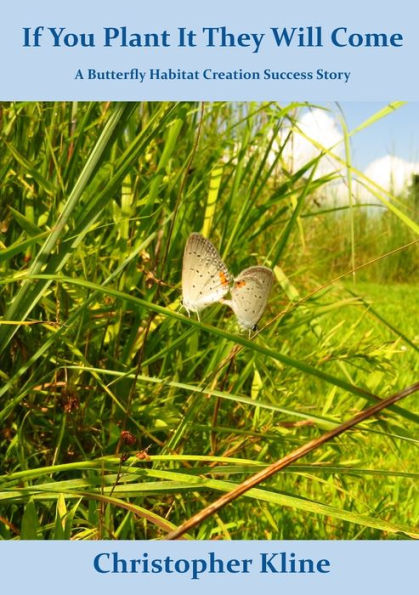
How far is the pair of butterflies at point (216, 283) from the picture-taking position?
2.29 feet

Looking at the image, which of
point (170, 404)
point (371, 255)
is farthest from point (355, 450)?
point (371, 255)

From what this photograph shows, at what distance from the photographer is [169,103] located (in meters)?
1.04

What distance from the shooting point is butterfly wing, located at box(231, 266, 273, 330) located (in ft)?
2.31

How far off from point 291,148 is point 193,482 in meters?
1.22

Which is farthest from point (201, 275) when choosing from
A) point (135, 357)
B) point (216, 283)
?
point (135, 357)

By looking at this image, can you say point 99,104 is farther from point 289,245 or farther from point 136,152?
point 289,245

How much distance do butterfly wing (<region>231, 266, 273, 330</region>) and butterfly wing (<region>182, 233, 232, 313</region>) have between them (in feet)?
0.06

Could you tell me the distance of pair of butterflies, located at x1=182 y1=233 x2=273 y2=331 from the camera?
2.29 feet

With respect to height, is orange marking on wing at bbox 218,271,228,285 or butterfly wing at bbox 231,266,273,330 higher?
orange marking on wing at bbox 218,271,228,285

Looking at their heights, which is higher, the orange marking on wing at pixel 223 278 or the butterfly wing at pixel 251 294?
the orange marking on wing at pixel 223 278

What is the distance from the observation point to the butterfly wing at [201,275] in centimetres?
70

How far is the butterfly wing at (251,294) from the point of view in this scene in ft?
2.31

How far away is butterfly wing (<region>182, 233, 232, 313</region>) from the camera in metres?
0.70

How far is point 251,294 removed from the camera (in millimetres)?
750
